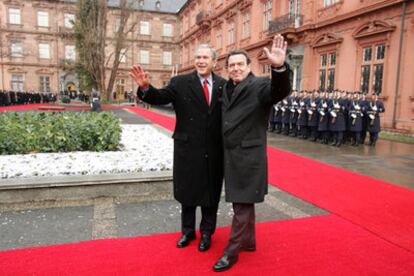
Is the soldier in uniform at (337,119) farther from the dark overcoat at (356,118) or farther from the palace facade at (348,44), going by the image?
the palace facade at (348,44)

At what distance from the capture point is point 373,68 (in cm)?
1508

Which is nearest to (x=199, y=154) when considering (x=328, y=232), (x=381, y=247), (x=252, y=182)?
(x=252, y=182)

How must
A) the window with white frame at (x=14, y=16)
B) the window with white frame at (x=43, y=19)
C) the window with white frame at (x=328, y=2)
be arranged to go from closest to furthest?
the window with white frame at (x=328, y=2) < the window with white frame at (x=14, y=16) < the window with white frame at (x=43, y=19)

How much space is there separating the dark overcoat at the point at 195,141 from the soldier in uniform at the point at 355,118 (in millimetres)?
8286

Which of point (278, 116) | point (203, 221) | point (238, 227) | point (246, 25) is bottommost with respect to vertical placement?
point (203, 221)

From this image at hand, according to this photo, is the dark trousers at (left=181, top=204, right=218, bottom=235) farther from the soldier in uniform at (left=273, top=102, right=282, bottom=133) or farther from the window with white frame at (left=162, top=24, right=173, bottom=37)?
the window with white frame at (left=162, top=24, right=173, bottom=37)

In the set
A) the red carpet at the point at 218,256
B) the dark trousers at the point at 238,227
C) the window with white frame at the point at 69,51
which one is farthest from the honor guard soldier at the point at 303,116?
the window with white frame at the point at 69,51

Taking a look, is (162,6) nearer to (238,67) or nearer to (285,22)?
(285,22)

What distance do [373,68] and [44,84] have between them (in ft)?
145

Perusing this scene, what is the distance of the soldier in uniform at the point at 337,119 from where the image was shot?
10.4 metres

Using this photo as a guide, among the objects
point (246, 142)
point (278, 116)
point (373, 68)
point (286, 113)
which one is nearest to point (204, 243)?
point (246, 142)

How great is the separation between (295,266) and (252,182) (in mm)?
800

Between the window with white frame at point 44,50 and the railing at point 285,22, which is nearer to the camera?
the railing at point 285,22

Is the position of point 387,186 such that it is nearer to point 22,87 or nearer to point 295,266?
point 295,266
